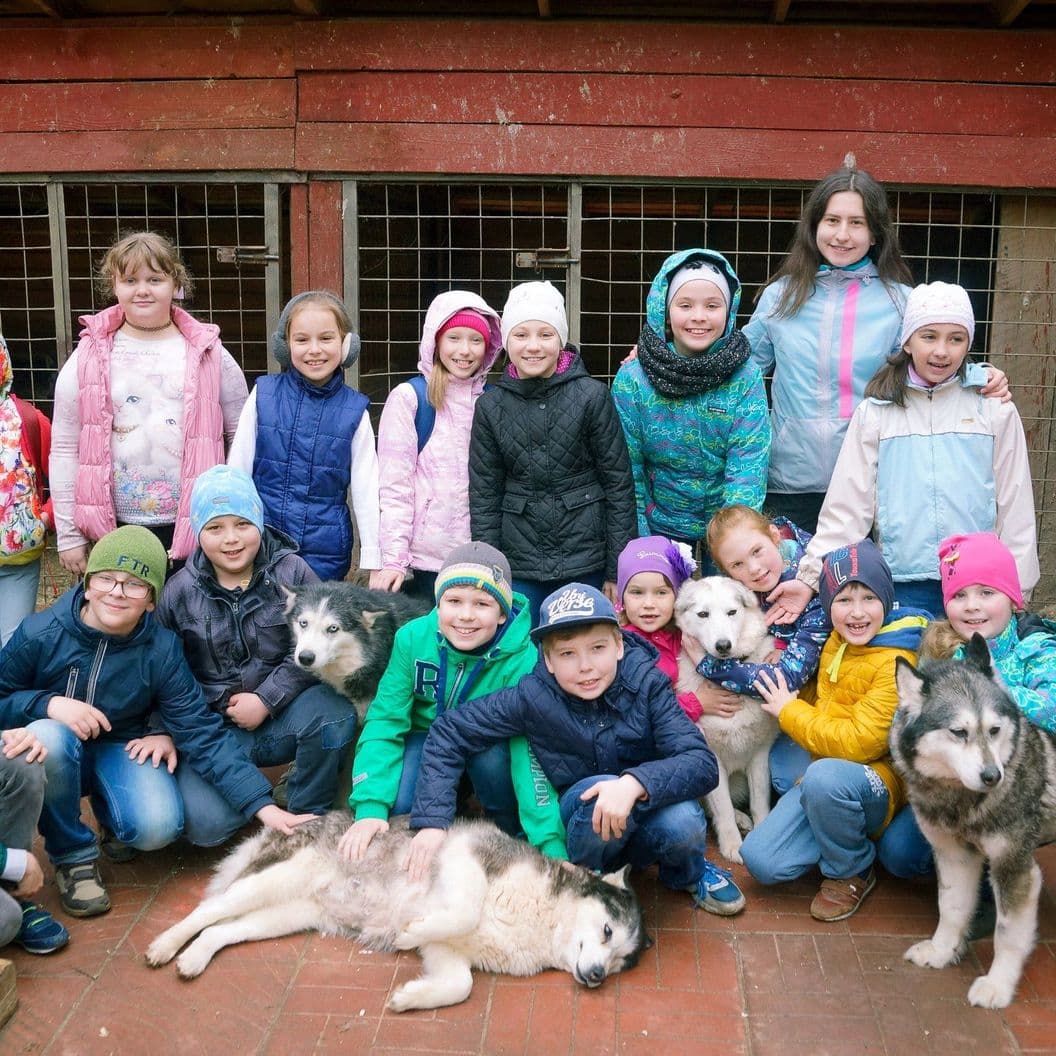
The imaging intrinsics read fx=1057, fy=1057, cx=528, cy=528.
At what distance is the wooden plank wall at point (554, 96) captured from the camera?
19.4 feet

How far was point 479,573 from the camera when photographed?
11.8 feet

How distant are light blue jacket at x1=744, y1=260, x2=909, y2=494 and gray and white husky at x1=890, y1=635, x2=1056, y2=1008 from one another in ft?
4.87

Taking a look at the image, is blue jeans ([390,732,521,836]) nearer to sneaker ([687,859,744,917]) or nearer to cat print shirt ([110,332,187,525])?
sneaker ([687,859,744,917])

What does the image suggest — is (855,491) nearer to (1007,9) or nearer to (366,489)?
(366,489)

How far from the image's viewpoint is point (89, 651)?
11.9 ft

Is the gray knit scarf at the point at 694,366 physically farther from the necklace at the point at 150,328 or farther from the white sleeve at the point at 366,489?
the necklace at the point at 150,328

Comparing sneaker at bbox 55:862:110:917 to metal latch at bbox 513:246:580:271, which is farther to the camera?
metal latch at bbox 513:246:580:271

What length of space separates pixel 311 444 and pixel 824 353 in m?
2.15

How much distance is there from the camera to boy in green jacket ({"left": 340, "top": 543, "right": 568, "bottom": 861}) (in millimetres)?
3570

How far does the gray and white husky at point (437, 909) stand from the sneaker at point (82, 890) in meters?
0.36

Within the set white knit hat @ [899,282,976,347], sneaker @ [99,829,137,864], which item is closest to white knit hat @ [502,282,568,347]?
white knit hat @ [899,282,976,347]

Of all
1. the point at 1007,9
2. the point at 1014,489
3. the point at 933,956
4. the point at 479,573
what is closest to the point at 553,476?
the point at 479,573

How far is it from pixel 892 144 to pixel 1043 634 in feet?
11.3

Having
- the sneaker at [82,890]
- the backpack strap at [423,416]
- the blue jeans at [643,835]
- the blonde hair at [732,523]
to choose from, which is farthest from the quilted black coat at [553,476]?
the sneaker at [82,890]
